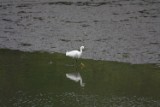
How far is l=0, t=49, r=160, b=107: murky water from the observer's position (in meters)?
10.5

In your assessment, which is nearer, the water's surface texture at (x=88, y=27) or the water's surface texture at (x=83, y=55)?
the water's surface texture at (x=83, y=55)

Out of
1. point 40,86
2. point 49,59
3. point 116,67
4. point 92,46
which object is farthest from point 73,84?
point 92,46

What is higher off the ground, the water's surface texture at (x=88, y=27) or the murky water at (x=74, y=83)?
the water's surface texture at (x=88, y=27)

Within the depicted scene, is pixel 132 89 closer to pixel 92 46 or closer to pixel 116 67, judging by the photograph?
pixel 116 67

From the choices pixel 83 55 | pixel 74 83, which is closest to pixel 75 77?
pixel 74 83

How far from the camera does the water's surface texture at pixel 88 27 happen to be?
1502 centimetres

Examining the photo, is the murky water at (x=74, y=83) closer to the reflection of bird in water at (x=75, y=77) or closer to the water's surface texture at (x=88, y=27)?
the reflection of bird in water at (x=75, y=77)

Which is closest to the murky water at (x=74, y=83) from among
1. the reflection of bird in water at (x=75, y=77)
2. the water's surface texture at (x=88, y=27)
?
the reflection of bird in water at (x=75, y=77)

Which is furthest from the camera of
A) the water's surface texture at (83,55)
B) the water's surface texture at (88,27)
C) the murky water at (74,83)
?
the water's surface texture at (88,27)

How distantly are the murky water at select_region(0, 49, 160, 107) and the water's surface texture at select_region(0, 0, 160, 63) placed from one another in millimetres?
934

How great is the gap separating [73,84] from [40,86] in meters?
0.80

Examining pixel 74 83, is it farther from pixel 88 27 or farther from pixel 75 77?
pixel 88 27

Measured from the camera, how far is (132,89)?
11.3m

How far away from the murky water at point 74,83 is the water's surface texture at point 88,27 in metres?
0.93
